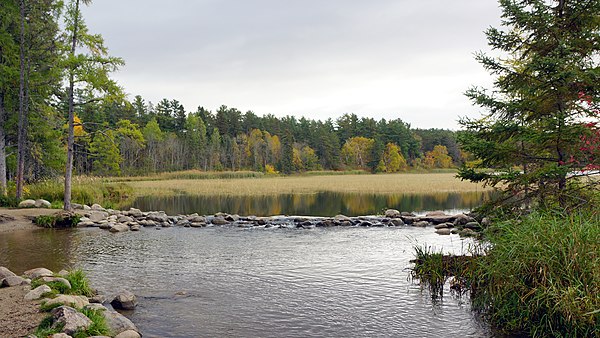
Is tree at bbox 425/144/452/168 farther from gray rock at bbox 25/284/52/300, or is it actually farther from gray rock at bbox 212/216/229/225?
gray rock at bbox 25/284/52/300

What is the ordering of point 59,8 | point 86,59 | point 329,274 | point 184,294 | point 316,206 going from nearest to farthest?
point 184,294 < point 329,274 < point 86,59 < point 59,8 < point 316,206

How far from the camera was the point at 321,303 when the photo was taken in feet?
28.8

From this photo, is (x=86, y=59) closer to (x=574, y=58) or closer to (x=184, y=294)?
(x=184, y=294)

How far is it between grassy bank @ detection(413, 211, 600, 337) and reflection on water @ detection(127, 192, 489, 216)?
17052mm

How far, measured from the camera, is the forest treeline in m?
20.9

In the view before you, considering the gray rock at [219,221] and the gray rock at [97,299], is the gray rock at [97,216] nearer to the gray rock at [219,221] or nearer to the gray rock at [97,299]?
the gray rock at [219,221]

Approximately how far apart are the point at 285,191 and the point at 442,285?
3177 centimetres

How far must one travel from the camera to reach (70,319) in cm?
620

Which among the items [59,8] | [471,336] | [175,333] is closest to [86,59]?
[59,8]

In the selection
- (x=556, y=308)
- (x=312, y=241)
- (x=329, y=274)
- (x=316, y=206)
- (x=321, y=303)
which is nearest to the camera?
(x=556, y=308)

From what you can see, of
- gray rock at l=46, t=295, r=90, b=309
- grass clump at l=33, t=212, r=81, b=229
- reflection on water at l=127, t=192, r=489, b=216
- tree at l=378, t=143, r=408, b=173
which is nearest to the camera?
gray rock at l=46, t=295, r=90, b=309

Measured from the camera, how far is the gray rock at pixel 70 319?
6051mm

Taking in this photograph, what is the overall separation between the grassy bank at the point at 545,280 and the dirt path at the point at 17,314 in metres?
7.15

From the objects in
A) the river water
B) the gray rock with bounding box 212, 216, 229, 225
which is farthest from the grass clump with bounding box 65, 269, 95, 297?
the gray rock with bounding box 212, 216, 229, 225
